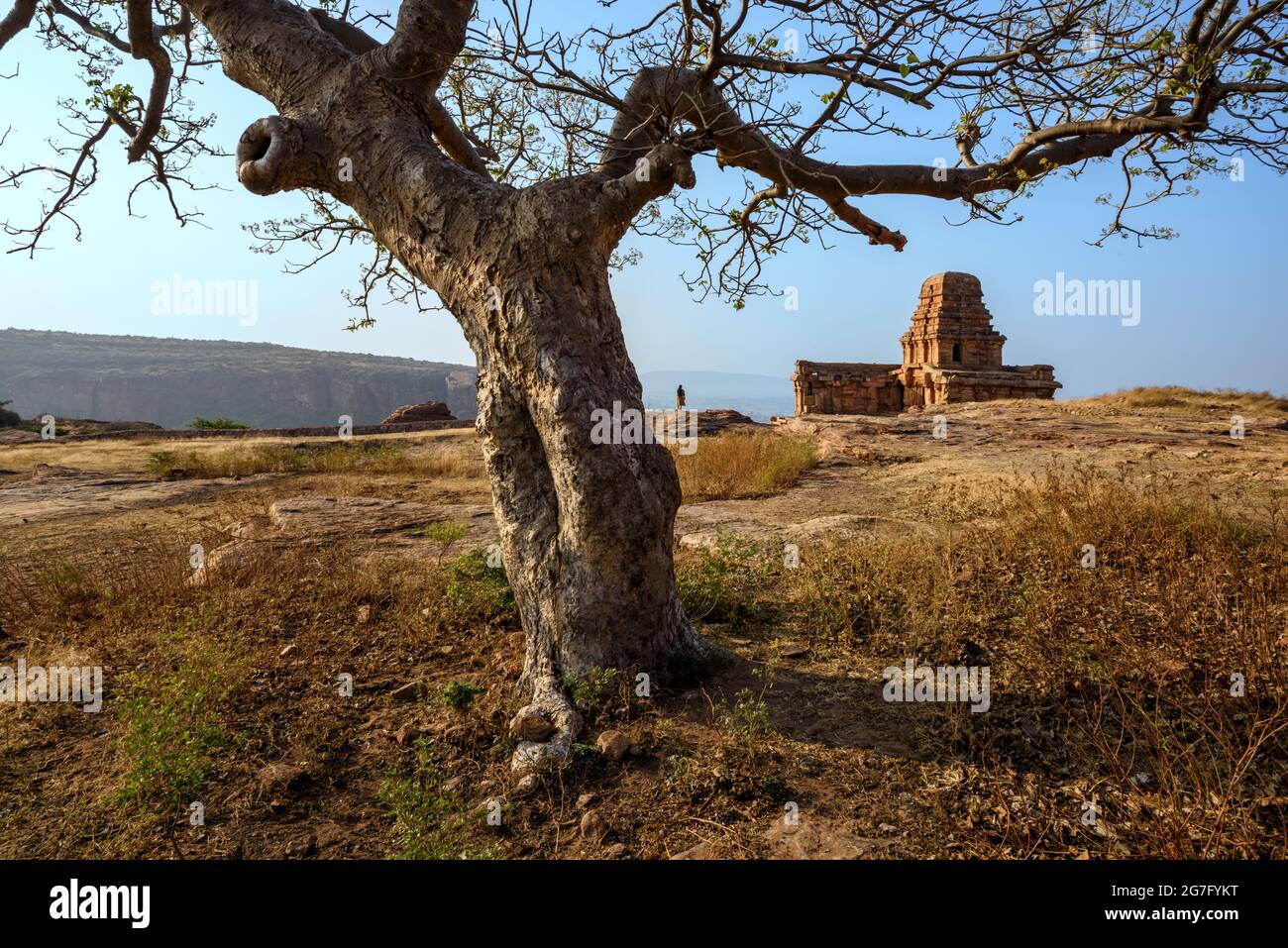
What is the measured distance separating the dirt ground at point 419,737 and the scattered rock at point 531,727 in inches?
5.0

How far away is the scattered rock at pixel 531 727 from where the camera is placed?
325cm

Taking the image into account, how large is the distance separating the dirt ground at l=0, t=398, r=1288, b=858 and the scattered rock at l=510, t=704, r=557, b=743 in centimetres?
13

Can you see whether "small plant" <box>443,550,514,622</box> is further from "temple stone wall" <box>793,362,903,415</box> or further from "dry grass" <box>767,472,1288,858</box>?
"temple stone wall" <box>793,362,903,415</box>

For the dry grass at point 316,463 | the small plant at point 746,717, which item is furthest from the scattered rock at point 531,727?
the dry grass at point 316,463

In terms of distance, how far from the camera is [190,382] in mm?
101562

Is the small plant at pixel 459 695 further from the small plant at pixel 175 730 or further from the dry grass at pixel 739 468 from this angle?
the dry grass at pixel 739 468

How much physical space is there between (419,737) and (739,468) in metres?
7.55

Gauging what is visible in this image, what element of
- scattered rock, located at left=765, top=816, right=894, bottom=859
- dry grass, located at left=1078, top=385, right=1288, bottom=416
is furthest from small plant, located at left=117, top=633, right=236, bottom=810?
dry grass, located at left=1078, top=385, right=1288, bottom=416

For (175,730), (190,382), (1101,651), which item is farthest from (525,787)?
(190,382)

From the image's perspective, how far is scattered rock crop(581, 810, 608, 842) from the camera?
8.54 ft

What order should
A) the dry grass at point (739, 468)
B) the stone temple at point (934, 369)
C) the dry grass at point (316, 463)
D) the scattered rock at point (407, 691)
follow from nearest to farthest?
the scattered rock at point (407, 691) → the dry grass at point (739, 468) → the dry grass at point (316, 463) → the stone temple at point (934, 369)

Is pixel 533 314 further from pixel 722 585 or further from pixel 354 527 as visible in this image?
pixel 354 527

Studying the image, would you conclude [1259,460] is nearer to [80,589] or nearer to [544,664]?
[544,664]
